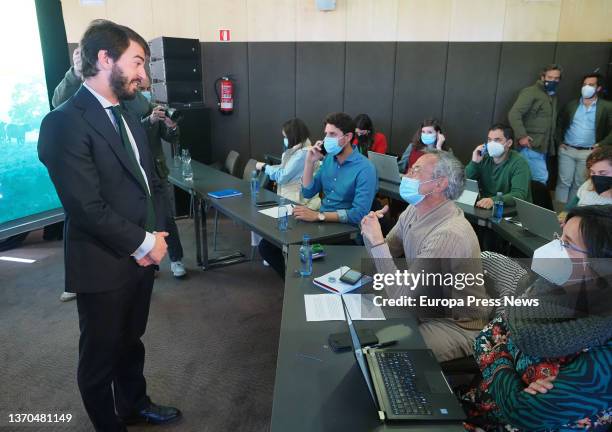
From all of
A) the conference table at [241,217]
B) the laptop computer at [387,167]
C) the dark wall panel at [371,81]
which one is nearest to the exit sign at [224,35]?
the dark wall panel at [371,81]

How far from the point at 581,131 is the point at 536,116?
52cm

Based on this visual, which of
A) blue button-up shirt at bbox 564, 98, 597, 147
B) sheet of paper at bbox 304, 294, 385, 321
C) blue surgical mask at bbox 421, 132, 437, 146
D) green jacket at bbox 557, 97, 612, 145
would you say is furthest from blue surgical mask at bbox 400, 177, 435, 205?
blue button-up shirt at bbox 564, 98, 597, 147

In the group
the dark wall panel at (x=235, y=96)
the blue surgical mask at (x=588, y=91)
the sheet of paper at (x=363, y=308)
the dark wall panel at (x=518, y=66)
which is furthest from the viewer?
the dark wall panel at (x=235, y=96)

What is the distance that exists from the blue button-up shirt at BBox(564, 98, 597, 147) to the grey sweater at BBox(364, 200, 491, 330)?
3.86m

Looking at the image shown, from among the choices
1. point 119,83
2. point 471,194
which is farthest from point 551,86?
point 119,83

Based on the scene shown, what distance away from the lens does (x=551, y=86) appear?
486 centimetres

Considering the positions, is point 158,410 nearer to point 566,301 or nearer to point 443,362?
point 443,362

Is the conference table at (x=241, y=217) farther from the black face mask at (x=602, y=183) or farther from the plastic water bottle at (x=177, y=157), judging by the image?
the black face mask at (x=602, y=183)

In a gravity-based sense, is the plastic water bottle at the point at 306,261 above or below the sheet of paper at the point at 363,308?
above

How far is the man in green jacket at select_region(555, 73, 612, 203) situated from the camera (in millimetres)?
4738

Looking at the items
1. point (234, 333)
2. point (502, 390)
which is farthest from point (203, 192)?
point (502, 390)

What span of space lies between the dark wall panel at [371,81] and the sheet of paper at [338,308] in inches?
171

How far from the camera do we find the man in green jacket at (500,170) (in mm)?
3225

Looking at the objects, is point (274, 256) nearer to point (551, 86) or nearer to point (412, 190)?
point (412, 190)
